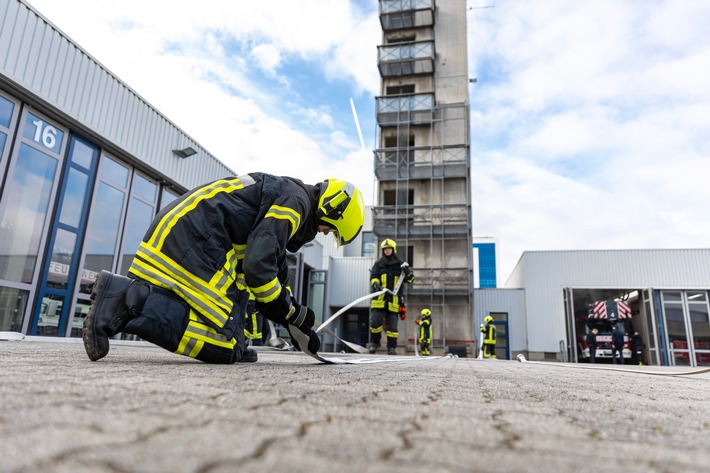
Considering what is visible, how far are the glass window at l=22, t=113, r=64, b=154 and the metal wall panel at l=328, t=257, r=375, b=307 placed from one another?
498 inches

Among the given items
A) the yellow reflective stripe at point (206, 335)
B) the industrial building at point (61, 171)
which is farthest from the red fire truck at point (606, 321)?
the yellow reflective stripe at point (206, 335)

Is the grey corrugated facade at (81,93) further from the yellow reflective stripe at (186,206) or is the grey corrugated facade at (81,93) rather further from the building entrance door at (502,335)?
the building entrance door at (502,335)

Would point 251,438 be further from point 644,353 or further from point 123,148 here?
point 644,353

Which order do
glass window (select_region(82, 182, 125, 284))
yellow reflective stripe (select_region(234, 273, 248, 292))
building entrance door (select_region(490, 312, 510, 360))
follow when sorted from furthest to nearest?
building entrance door (select_region(490, 312, 510, 360)), glass window (select_region(82, 182, 125, 284)), yellow reflective stripe (select_region(234, 273, 248, 292))

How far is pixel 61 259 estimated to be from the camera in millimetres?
7898

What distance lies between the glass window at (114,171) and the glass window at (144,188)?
25 cm

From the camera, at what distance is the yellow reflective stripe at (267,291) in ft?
7.91

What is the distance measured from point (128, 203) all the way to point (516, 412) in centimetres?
1001

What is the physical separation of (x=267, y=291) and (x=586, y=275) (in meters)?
19.5

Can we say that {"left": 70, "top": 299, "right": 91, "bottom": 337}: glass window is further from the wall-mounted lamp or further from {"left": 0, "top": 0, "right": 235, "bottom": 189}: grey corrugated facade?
the wall-mounted lamp

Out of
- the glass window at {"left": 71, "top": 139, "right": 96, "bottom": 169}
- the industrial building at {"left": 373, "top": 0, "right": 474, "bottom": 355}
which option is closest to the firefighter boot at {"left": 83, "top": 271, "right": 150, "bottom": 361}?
the glass window at {"left": 71, "top": 139, "right": 96, "bottom": 169}

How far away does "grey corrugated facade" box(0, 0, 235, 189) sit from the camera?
6910 millimetres

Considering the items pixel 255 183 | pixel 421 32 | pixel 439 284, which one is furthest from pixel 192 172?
pixel 421 32

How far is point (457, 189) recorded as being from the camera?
19.6m
